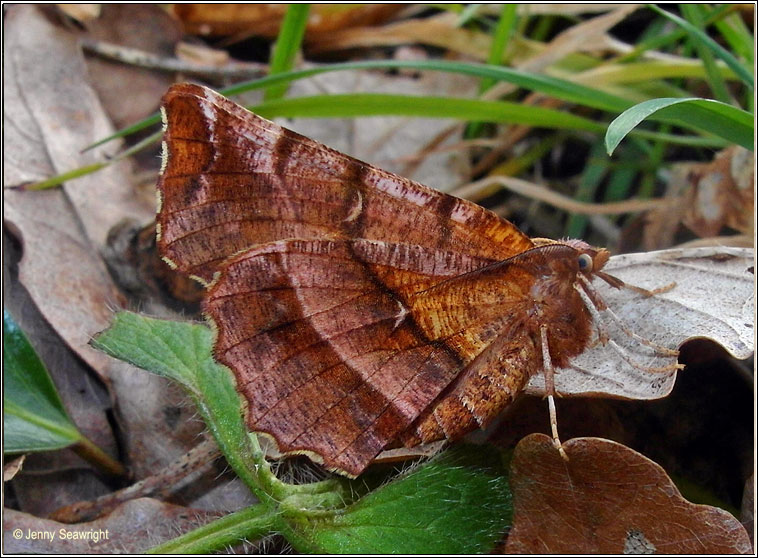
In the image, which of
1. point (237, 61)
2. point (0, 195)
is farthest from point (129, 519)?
point (237, 61)

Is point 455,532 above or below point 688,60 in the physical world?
below

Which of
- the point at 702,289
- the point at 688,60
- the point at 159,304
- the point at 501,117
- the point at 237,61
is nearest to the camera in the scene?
the point at 702,289

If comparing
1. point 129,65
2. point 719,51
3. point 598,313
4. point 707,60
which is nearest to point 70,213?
point 129,65

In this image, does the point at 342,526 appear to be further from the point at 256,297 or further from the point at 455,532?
the point at 256,297

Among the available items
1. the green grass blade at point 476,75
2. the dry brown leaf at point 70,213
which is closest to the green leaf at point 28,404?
the dry brown leaf at point 70,213

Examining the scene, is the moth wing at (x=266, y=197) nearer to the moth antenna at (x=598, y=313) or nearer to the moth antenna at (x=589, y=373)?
the moth antenna at (x=598, y=313)

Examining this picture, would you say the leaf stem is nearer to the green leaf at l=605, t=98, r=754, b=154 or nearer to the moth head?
the moth head
